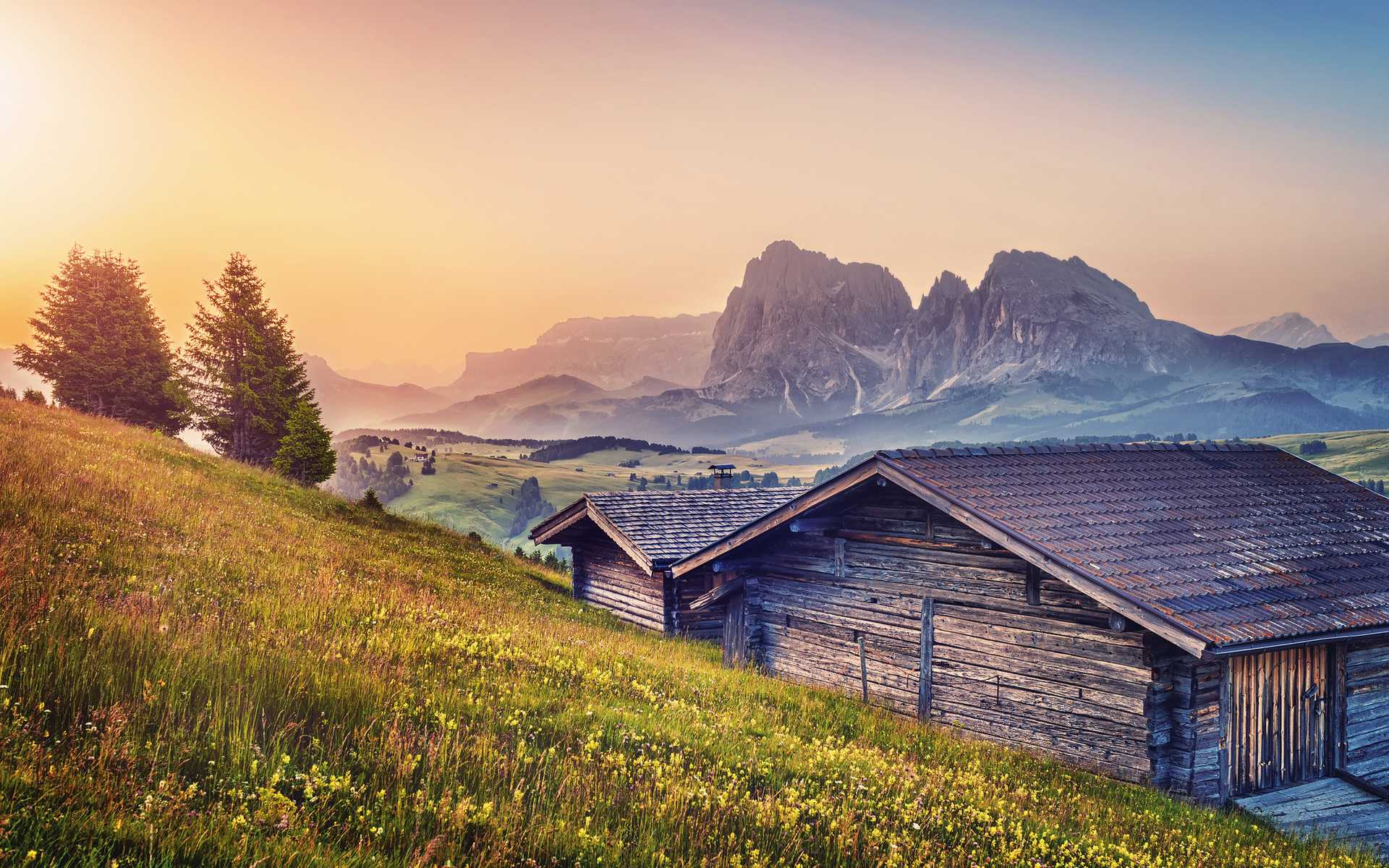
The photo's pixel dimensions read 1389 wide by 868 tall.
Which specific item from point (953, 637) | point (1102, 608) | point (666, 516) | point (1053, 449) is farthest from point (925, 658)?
point (666, 516)

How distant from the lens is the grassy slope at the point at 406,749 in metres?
4.28

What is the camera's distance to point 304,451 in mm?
39719

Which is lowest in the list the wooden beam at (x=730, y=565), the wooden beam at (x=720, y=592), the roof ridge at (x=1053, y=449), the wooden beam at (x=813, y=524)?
the wooden beam at (x=720, y=592)

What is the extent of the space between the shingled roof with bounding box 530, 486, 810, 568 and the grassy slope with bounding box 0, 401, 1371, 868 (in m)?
11.9

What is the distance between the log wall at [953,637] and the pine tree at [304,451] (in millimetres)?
29540

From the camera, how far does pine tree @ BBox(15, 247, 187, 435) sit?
42906mm

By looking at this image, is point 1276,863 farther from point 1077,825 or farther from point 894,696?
point 894,696

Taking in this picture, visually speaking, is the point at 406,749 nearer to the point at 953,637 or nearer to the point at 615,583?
the point at 953,637

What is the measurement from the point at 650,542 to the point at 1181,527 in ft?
49.8

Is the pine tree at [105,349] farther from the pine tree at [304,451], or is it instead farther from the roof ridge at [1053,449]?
the roof ridge at [1053,449]

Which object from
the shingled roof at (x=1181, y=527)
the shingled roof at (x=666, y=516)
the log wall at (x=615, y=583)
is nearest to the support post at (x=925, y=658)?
the shingled roof at (x=1181, y=527)

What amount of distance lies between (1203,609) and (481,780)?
413 inches

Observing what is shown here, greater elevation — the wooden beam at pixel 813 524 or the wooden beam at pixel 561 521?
the wooden beam at pixel 813 524

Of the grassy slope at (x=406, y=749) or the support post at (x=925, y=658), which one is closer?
the grassy slope at (x=406, y=749)
